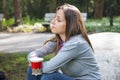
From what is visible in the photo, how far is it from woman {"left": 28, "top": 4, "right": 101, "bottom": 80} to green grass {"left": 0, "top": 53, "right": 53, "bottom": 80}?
9.86 feet

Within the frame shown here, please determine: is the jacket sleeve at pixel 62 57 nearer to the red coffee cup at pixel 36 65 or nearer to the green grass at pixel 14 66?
the red coffee cup at pixel 36 65

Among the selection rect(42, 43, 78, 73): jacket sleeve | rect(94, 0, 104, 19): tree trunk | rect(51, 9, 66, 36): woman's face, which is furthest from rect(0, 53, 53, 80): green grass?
rect(94, 0, 104, 19): tree trunk

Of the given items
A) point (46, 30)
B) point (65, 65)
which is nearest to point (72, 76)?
point (65, 65)

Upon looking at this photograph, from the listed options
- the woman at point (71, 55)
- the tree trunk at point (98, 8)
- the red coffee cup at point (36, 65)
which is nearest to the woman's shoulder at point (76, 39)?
the woman at point (71, 55)

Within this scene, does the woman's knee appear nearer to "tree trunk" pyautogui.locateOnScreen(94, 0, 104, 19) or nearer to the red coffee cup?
the red coffee cup

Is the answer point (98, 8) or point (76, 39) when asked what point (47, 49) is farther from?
point (98, 8)

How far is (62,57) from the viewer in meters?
3.85

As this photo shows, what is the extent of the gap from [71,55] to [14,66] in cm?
394

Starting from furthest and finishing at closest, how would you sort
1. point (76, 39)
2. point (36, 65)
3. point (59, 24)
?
1. point (59, 24)
2. point (76, 39)
3. point (36, 65)

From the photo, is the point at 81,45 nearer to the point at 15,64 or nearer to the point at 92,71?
the point at 92,71

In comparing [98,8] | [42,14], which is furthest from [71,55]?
[42,14]

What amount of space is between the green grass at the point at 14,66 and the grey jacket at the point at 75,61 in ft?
10.0

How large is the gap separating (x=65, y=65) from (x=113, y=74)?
1.49 m

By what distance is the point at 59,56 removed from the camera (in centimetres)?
Result: 386
